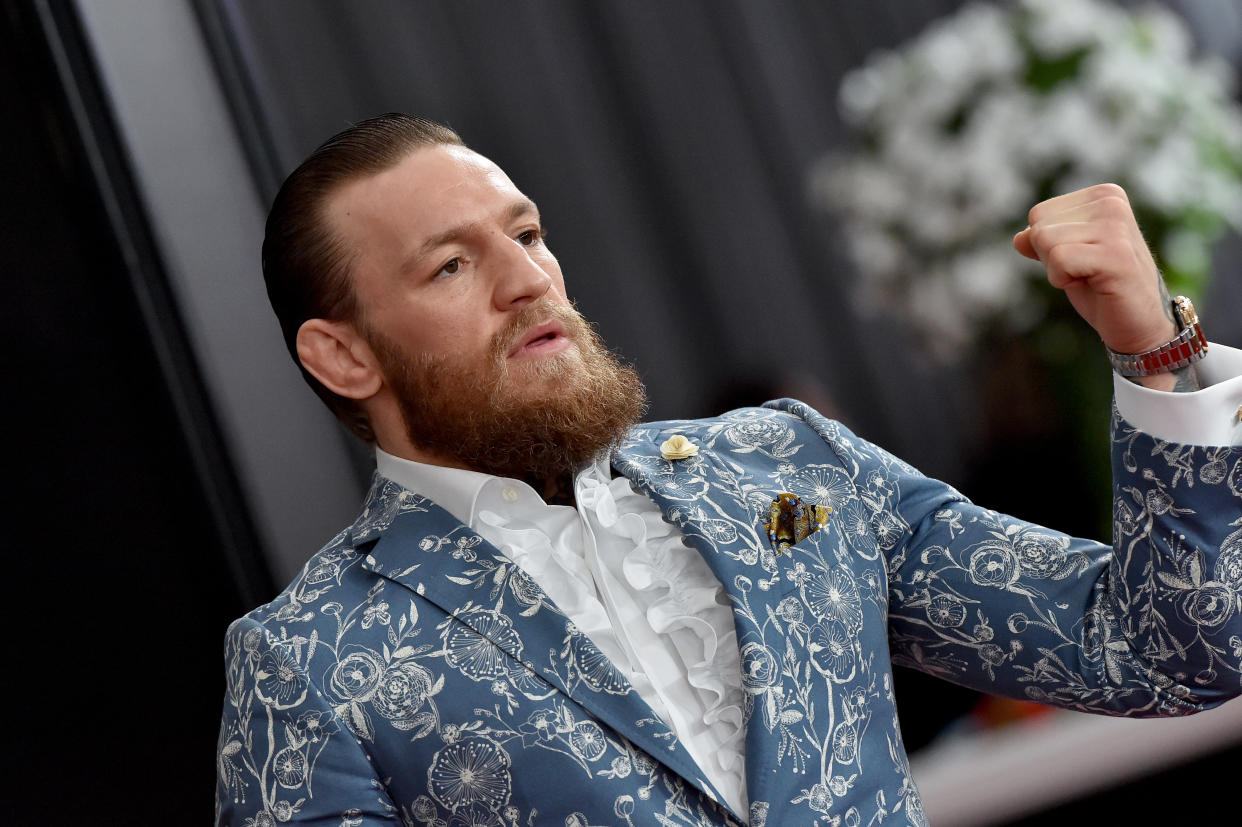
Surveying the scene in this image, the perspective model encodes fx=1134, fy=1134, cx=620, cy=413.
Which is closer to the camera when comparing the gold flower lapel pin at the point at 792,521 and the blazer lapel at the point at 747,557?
the blazer lapel at the point at 747,557

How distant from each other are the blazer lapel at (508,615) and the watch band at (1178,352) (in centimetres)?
55

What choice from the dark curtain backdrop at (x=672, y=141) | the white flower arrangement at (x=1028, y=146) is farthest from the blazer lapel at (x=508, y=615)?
the white flower arrangement at (x=1028, y=146)

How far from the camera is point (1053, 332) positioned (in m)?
1.96

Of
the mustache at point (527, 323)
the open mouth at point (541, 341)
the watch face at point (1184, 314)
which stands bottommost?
the watch face at point (1184, 314)

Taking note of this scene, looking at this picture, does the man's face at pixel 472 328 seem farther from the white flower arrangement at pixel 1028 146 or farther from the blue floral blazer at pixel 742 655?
the white flower arrangement at pixel 1028 146

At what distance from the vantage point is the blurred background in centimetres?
169

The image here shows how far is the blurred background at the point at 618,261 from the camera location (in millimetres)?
1693

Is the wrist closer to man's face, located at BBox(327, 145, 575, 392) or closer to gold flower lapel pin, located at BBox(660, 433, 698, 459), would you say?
gold flower lapel pin, located at BBox(660, 433, 698, 459)

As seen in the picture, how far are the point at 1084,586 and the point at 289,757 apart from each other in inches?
31.8

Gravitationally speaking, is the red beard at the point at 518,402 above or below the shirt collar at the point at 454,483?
above

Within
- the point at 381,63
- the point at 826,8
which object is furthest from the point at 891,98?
the point at 381,63

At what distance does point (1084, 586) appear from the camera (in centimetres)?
117

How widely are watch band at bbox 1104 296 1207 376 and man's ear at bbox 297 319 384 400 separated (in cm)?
81

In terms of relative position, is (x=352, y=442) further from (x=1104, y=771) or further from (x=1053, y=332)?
(x=1104, y=771)
